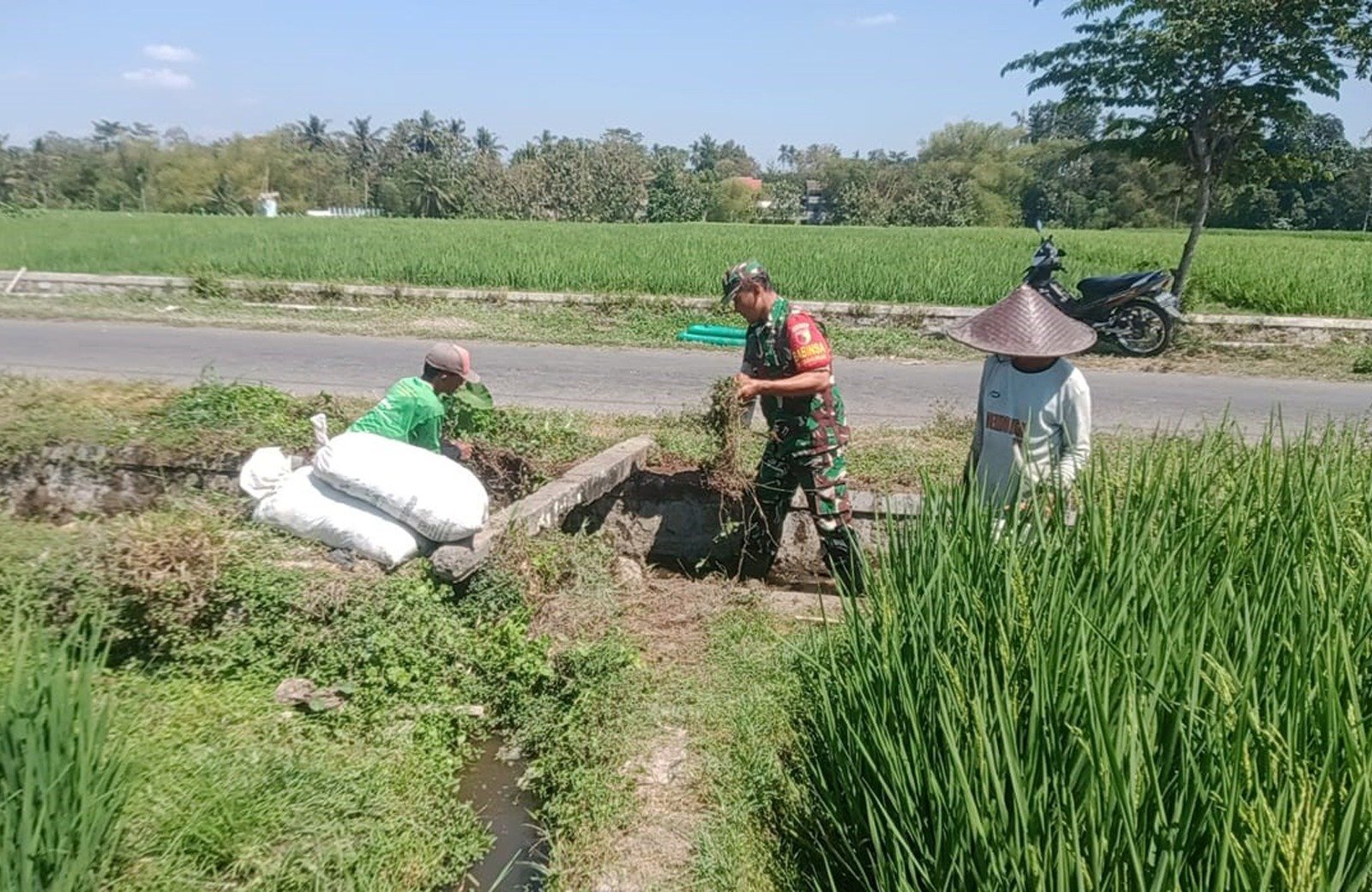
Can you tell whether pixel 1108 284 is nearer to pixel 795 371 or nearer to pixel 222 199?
pixel 795 371

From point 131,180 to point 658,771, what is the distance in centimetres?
6173

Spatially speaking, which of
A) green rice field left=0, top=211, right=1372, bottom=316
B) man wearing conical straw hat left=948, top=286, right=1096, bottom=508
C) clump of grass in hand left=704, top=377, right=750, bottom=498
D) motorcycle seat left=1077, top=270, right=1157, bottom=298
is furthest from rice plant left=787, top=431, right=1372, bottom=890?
green rice field left=0, top=211, right=1372, bottom=316

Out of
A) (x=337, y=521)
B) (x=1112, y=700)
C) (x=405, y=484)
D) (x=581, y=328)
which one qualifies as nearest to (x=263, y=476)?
(x=337, y=521)

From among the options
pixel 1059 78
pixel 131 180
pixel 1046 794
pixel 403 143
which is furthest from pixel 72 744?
pixel 403 143

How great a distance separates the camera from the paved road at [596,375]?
26.6 feet

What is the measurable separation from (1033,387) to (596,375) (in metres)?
5.74

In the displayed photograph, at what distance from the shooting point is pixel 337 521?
411 centimetres

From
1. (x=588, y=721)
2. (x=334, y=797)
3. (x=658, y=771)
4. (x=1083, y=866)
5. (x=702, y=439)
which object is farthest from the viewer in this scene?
(x=702, y=439)

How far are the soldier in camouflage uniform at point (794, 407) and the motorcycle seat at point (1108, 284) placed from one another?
634cm

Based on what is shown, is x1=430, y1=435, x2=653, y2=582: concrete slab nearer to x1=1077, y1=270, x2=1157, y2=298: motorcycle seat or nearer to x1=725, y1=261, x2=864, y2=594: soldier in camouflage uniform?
x1=725, y1=261, x2=864, y2=594: soldier in camouflage uniform

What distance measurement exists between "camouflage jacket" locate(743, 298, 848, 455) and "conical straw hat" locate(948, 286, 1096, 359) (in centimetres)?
75

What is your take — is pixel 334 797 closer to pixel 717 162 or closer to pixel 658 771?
pixel 658 771

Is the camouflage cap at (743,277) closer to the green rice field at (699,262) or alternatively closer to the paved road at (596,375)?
the paved road at (596,375)

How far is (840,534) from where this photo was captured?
476cm
